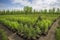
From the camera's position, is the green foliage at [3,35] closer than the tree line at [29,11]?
Yes

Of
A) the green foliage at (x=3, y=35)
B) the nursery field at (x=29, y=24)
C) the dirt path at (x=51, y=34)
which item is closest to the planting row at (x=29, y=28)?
the nursery field at (x=29, y=24)

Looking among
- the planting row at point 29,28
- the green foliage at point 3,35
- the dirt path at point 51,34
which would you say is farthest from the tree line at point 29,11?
the green foliage at point 3,35

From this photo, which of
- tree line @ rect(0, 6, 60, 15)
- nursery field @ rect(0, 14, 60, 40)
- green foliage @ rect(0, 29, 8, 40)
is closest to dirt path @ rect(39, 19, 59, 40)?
nursery field @ rect(0, 14, 60, 40)

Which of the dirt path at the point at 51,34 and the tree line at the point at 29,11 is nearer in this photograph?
the dirt path at the point at 51,34

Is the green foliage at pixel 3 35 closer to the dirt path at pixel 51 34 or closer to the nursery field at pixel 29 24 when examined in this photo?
the nursery field at pixel 29 24

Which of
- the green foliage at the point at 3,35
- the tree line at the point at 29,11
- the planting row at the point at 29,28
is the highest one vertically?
the tree line at the point at 29,11

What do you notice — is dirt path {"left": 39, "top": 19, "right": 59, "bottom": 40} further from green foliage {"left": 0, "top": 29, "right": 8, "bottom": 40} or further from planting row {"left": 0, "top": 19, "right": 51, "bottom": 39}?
green foliage {"left": 0, "top": 29, "right": 8, "bottom": 40}

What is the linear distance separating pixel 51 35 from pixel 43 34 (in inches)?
8.7

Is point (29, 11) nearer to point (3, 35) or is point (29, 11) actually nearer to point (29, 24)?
point (29, 24)

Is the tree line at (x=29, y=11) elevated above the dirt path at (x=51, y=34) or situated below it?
above

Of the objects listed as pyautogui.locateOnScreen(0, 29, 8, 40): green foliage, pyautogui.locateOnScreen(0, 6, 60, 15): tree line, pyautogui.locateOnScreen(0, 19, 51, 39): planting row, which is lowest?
pyautogui.locateOnScreen(0, 29, 8, 40): green foliage

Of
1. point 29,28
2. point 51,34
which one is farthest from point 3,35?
point 51,34

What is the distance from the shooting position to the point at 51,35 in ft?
14.8

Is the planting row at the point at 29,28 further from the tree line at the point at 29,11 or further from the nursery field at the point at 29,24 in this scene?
the tree line at the point at 29,11
